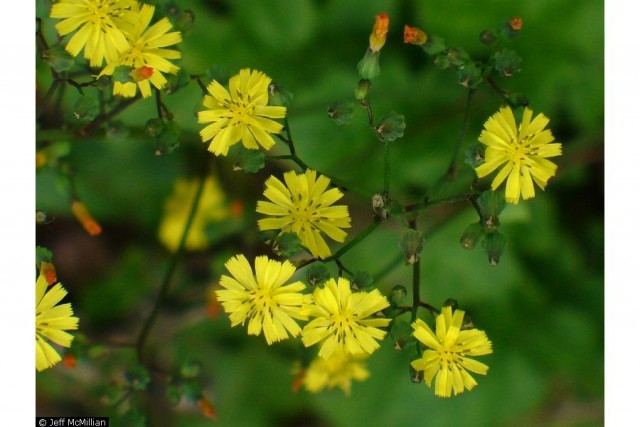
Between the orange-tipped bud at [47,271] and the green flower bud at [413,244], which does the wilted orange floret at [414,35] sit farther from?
the orange-tipped bud at [47,271]

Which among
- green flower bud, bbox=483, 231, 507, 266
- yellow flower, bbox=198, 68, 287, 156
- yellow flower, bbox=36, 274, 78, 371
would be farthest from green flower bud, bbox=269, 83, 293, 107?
yellow flower, bbox=36, 274, 78, 371

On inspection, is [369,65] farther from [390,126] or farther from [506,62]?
[506,62]

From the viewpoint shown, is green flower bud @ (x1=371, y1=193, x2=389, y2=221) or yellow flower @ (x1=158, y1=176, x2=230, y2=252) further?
yellow flower @ (x1=158, y1=176, x2=230, y2=252)

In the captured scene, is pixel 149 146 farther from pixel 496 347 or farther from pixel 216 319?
pixel 496 347

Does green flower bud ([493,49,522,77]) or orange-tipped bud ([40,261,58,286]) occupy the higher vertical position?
green flower bud ([493,49,522,77])

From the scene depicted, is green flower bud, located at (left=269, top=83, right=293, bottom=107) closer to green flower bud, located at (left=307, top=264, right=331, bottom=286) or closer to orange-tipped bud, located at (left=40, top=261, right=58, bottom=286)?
green flower bud, located at (left=307, top=264, right=331, bottom=286)

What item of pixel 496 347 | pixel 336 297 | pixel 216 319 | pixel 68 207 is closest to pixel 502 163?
pixel 336 297
